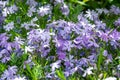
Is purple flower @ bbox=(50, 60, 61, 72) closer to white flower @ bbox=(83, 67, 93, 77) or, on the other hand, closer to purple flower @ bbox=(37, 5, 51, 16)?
white flower @ bbox=(83, 67, 93, 77)

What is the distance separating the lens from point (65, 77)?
2.57 meters

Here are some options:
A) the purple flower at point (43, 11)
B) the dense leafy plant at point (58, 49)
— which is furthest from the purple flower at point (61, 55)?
the purple flower at point (43, 11)

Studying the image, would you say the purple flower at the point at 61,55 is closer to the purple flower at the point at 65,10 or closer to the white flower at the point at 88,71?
the white flower at the point at 88,71

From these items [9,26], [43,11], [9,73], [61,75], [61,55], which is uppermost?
[43,11]

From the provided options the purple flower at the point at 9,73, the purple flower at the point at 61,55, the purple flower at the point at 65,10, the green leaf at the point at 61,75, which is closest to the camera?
the green leaf at the point at 61,75

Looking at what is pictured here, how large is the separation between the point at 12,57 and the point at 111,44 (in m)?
0.72

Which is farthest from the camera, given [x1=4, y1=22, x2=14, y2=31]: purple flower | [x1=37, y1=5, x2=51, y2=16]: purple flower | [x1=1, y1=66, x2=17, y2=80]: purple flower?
[x1=37, y1=5, x2=51, y2=16]: purple flower

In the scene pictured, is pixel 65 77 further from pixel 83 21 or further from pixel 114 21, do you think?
pixel 114 21

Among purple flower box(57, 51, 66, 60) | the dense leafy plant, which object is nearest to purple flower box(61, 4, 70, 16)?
the dense leafy plant

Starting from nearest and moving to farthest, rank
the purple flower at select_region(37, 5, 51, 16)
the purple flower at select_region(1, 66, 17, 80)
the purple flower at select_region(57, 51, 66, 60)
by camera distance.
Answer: the purple flower at select_region(1, 66, 17, 80) → the purple flower at select_region(57, 51, 66, 60) → the purple flower at select_region(37, 5, 51, 16)

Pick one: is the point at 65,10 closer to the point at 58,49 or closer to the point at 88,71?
the point at 58,49

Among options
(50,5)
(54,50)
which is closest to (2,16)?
(50,5)

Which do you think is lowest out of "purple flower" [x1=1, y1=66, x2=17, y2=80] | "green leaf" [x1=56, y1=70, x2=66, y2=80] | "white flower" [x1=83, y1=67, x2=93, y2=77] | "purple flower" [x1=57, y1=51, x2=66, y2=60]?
"green leaf" [x1=56, y1=70, x2=66, y2=80]

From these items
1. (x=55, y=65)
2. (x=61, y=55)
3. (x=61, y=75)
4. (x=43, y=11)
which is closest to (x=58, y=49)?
(x=61, y=55)
